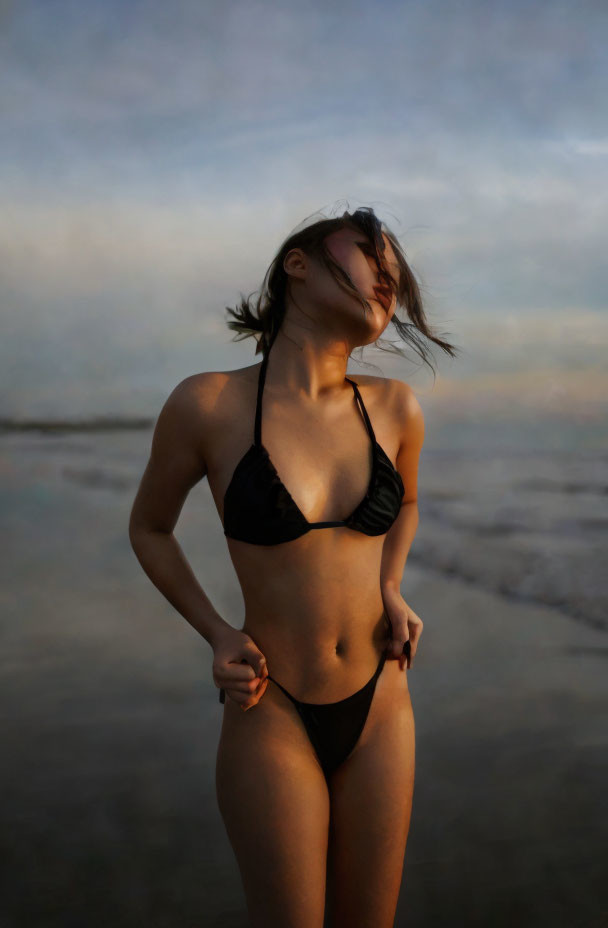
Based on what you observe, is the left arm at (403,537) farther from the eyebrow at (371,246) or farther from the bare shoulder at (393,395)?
the eyebrow at (371,246)

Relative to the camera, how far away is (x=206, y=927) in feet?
6.55

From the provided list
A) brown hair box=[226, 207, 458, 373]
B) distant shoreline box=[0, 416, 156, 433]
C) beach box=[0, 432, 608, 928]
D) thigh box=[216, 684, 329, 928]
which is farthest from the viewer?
distant shoreline box=[0, 416, 156, 433]

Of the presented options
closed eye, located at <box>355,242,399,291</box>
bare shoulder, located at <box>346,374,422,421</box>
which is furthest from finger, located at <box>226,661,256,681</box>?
closed eye, located at <box>355,242,399,291</box>

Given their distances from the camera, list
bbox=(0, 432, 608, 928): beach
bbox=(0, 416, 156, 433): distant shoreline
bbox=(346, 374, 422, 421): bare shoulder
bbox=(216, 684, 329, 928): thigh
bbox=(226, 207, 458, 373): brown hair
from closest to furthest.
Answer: bbox=(216, 684, 329, 928): thigh → bbox=(226, 207, 458, 373): brown hair → bbox=(346, 374, 422, 421): bare shoulder → bbox=(0, 432, 608, 928): beach → bbox=(0, 416, 156, 433): distant shoreline

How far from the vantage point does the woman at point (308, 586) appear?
3.99 ft

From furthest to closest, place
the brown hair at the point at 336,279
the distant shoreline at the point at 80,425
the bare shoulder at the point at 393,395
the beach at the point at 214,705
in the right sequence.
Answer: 1. the distant shoreline at the point at 80,425
2. the beach at the point at 214,705
3. the bare shoulder at the point at 393,395
4. the brown hair at the point at 336,279

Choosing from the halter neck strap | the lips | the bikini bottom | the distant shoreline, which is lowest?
the bikini bottom

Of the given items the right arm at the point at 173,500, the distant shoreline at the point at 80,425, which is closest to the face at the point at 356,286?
the right arm at the point at 173,500

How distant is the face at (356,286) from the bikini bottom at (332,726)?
53 cm

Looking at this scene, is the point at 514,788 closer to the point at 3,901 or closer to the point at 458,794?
the point at 458,794

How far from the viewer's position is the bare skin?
1.21m

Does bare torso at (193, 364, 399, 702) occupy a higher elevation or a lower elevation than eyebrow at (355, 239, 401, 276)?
lower

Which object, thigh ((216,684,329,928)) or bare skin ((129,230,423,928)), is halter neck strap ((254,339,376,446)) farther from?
thigh ((216,684,329,928))

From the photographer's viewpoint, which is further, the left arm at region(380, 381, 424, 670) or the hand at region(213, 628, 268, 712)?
the left arm at region(380, 381, 424, 670)
